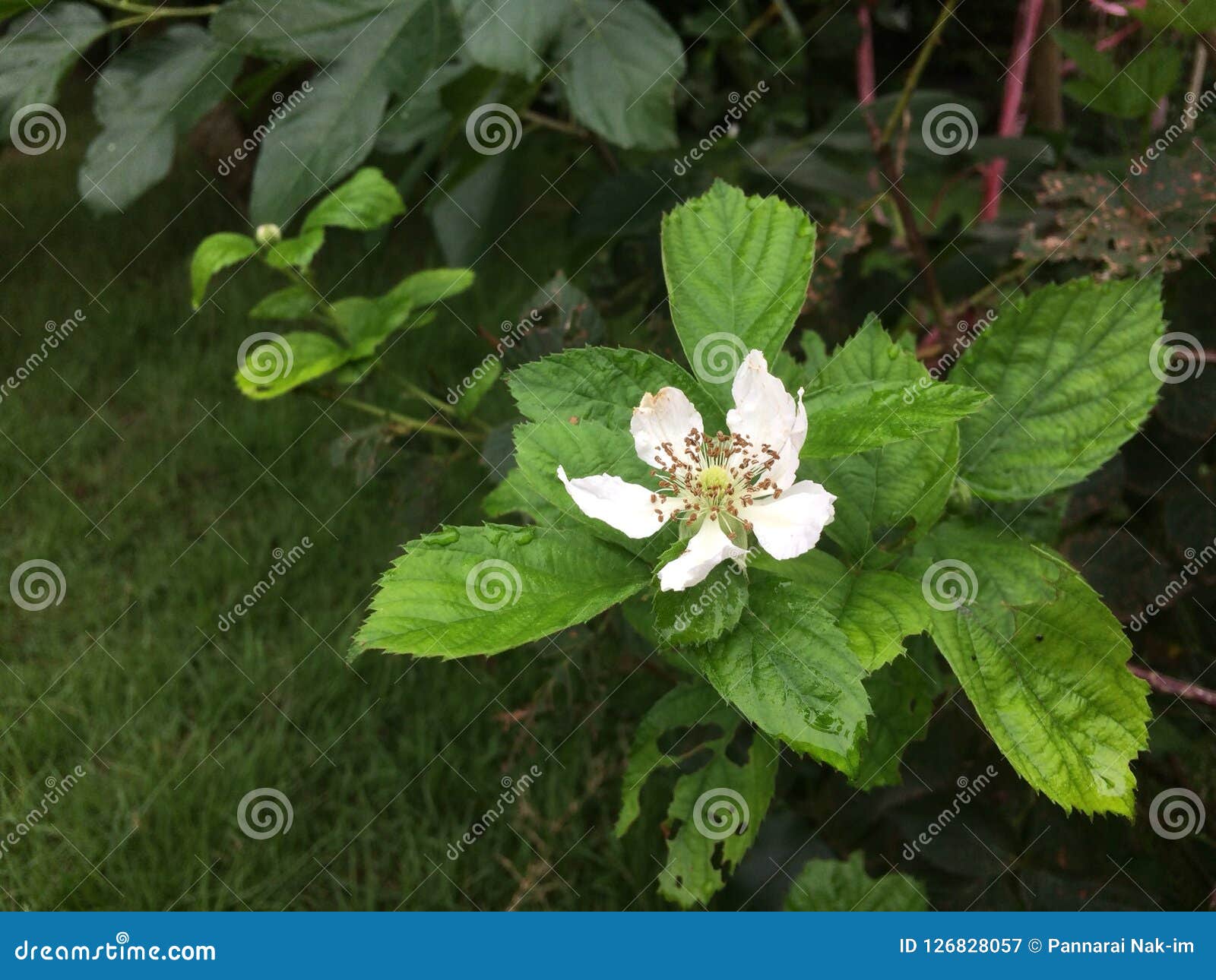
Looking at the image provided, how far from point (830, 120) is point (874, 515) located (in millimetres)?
1540

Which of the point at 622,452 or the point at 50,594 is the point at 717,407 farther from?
the point at 50,594

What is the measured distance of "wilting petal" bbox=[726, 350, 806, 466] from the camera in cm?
77

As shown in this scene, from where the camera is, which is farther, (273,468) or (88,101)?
(88,101)

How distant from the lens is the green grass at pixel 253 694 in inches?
71.2

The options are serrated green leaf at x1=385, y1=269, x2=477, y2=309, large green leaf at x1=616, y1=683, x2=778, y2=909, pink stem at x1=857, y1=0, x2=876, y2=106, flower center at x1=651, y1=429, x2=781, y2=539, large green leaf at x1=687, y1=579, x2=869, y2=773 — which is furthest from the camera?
pink stem at x1=857, y1=0, x2=876, y2=106

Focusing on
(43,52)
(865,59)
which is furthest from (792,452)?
(865,59)

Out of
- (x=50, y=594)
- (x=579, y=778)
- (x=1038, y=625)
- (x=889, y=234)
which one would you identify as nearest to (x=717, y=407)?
(x=1038, y=625)

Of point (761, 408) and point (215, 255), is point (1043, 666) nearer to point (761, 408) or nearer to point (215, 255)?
point (761, 408)

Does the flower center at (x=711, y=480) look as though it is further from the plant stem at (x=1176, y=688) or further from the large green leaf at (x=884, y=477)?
the plant stem at (x=1176, y=688)

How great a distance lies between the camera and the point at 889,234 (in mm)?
1569

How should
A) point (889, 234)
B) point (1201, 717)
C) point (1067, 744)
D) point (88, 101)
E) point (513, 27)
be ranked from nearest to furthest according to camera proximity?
point (1067, 744) < point (513, 27) < point (1201, 717) < point (889, 234) < point (88, 101)

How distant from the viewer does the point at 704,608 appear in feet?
2.43

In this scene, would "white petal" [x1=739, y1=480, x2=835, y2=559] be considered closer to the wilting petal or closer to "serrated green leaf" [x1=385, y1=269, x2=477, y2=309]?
the wilting petal

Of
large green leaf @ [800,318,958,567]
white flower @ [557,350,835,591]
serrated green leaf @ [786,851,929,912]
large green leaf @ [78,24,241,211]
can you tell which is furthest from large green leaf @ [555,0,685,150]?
serrated green leaf @ [786,851,929,912]
